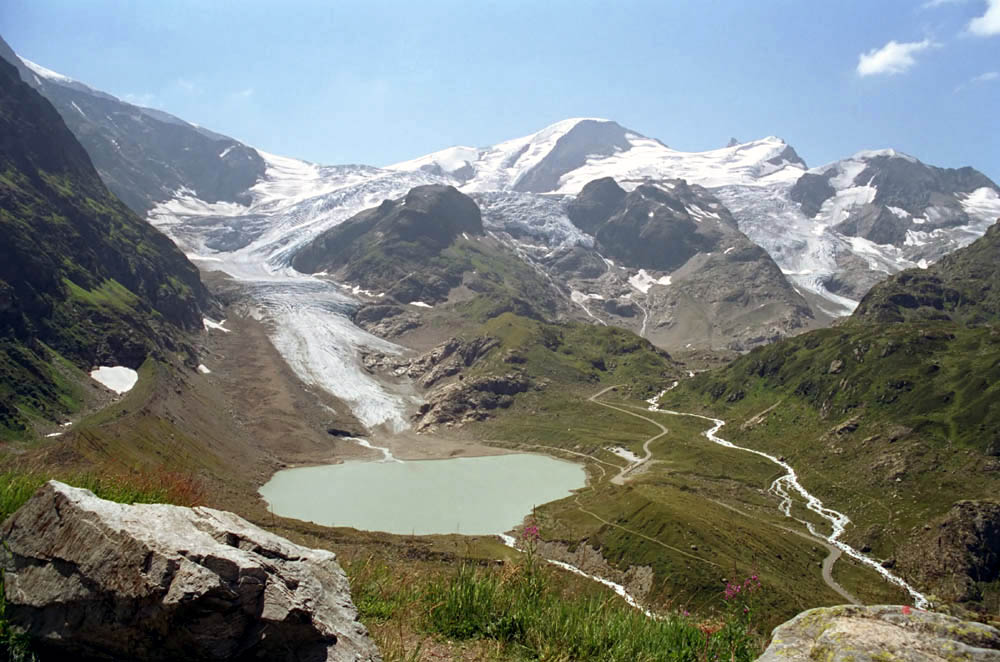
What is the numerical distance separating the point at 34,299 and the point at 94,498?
625 feet

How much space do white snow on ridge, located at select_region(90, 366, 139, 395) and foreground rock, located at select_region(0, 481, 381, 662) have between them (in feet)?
553

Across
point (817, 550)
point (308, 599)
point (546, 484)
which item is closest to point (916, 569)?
point (817, 550)

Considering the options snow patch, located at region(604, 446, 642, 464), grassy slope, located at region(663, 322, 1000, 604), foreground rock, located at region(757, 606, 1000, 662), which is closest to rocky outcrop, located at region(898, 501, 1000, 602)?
grassy slope, located at region(663, 322, 1000, 604)

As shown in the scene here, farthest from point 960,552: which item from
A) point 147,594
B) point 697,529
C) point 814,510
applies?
point 147,594

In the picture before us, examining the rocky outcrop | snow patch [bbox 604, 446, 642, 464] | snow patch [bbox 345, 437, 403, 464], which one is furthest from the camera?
snow patch [bbox 345, 437, 403, 464]

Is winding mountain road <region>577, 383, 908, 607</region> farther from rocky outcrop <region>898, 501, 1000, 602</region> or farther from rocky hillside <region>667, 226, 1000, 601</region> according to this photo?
rocky outcrop <region>898, 501, 1000, 602</region>

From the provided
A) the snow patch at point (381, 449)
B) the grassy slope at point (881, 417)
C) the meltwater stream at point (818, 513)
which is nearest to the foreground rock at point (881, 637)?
the meltwater stream at point (818, 513)

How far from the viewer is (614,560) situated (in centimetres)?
8488

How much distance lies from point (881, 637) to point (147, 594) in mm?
8362

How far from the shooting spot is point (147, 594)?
284 inches

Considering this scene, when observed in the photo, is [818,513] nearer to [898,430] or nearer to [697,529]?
[898,430]

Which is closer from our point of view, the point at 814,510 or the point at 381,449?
the point at 814,510

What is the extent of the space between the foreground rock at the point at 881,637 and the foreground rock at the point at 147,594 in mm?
5221

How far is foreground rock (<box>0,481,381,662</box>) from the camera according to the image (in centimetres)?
731
